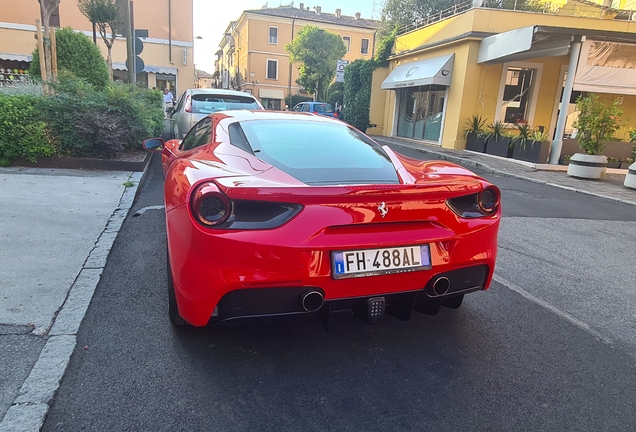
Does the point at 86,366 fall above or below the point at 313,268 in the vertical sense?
below

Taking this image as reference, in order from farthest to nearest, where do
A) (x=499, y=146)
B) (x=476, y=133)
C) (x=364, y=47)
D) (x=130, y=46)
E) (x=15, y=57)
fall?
(x=364, y=47) < (x=15, y=57) < (x=476, y=133) < (x=499, y=146) < (x=130, y=46)

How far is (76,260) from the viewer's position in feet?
12.0

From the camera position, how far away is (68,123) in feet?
23.4

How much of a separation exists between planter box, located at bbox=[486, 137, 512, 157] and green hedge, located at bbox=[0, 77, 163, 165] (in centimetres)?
1101

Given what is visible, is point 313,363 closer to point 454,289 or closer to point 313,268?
point 313,268

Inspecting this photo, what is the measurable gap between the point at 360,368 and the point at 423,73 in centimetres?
1797

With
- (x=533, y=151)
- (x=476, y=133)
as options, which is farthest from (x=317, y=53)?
(x=533, y=151)

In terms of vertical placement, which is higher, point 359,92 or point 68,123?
point 359,92

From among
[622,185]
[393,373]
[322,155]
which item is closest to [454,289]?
[393,373]

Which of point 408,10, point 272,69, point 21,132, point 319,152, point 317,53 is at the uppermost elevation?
point 408,10

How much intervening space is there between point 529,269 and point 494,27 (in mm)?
14907

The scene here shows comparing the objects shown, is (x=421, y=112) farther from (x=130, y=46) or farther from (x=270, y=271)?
(x=270, y=271)

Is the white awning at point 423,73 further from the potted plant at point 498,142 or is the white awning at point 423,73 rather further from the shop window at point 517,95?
the potted plant at point 498,142

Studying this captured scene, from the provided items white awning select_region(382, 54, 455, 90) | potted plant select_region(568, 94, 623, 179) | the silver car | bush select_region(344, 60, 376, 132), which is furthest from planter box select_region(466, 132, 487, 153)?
the silver car
